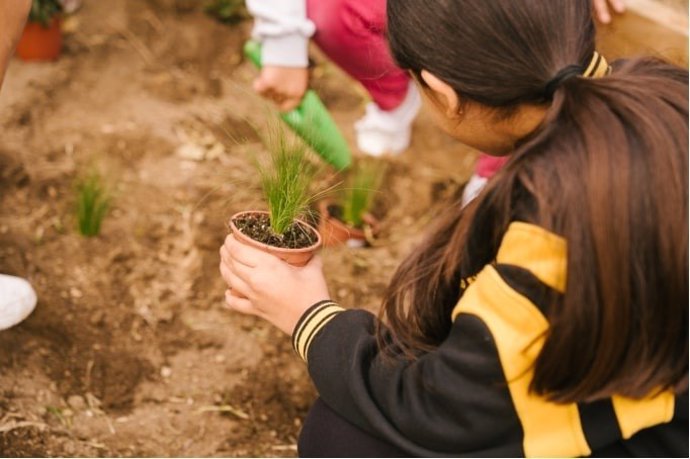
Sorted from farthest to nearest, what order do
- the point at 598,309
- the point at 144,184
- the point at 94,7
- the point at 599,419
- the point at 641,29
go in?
the point at 94,7 → the point at 144,184 → the point at 641,29 → the point at 599,419 → the point at 598,309

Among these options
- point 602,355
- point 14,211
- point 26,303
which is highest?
point 602,355

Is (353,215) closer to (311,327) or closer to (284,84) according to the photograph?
(284,84)

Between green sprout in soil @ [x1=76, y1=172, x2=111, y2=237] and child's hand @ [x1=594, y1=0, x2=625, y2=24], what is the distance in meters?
1.24

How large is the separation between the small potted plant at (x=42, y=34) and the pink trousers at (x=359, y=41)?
925 mm

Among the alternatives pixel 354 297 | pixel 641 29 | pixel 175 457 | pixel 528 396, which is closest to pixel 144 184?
pixel 354 297

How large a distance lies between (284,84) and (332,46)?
225mm

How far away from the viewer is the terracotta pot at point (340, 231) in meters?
2.39

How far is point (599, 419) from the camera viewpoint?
138 centimetres

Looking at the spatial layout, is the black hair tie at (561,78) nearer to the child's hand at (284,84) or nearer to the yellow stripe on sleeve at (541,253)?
the yellow stripe on sleeve at (541,253)

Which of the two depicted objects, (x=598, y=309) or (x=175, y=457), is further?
(x=175, y=457)

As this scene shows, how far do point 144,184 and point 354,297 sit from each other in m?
0.68

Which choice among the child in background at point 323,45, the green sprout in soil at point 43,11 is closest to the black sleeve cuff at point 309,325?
the child in background at point 323,45

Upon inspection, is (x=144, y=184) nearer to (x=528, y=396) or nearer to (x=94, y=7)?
(x=94, y=7)

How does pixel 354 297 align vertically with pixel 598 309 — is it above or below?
below
